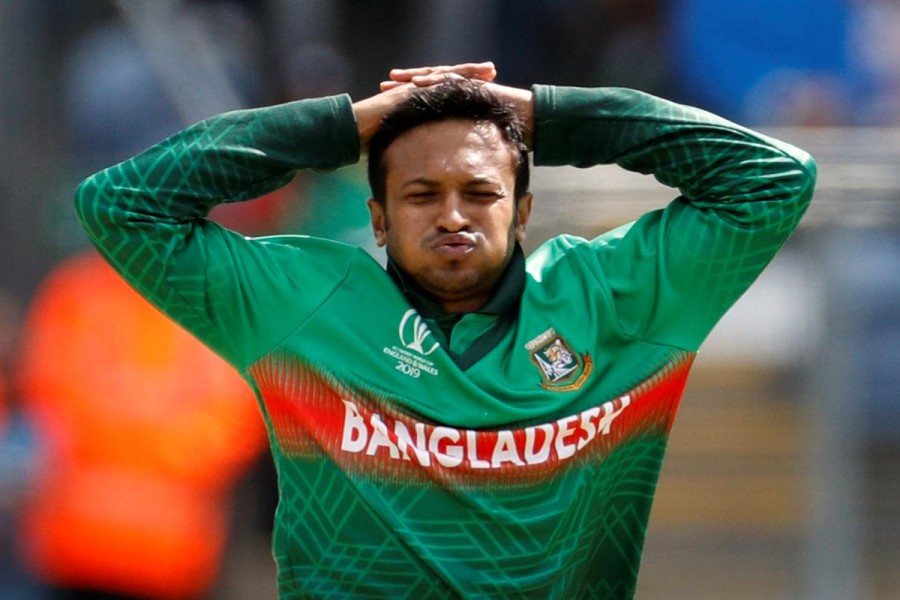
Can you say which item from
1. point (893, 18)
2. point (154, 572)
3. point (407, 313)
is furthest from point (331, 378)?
point (893, 18)

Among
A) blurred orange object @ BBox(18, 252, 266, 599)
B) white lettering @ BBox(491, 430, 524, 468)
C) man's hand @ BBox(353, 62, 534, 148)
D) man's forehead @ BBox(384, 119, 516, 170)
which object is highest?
man's hand @ BBox(353, 62, 534, 148)

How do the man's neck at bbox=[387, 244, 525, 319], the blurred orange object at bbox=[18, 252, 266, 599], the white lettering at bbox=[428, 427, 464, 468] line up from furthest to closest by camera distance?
1. the blurred orange object at bbox=[18, 252, 266, 599]
2. the man's neck at bbox=[387, 244, 525, 319]
3. the white lettering at bbox=[428, 427, 464, 468]

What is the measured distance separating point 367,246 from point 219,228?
8.78ft

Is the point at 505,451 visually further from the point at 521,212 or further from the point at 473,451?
the point at 521,212

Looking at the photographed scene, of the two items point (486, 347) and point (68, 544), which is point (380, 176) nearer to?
point (486, 347)

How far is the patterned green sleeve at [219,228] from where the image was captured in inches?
115

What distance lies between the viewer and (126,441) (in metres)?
5.73

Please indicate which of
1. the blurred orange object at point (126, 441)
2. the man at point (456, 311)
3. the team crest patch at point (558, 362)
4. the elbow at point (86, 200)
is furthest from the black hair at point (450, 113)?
the blurred orange object at point (126, 441)

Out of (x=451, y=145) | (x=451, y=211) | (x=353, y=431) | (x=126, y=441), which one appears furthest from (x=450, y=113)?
(x=126, y=441)

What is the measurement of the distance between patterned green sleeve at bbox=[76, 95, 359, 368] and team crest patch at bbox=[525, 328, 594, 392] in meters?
0.38

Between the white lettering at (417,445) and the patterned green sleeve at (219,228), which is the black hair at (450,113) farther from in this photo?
the white lettering at (417,445)

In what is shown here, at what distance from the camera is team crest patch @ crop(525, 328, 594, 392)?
2918mm

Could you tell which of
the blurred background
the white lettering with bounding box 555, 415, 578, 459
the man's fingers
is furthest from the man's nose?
the blurred background

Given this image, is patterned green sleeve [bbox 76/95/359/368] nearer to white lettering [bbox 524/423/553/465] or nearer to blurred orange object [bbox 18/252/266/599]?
white lettering [bbox 524/423/553/465]
